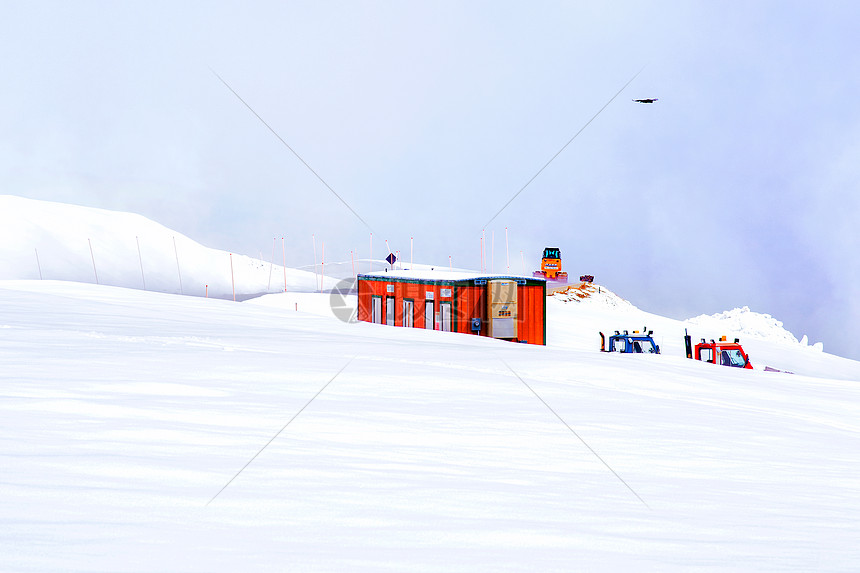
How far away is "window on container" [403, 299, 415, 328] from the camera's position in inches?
805

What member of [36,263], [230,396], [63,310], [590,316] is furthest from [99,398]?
[36,263]

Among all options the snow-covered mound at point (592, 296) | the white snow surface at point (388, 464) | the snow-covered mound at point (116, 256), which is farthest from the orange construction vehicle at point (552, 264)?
the snow-covered mound at point (116, 256)

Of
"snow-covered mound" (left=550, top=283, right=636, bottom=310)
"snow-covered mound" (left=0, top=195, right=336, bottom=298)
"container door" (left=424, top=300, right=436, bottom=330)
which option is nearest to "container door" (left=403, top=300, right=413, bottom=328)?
"container door" (left=424, top=300, right=436, bottom=330)

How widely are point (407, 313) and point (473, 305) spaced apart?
2263 mm

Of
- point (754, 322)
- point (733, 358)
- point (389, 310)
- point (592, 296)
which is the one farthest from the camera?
point (754, 322)

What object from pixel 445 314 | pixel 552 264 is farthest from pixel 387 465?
pixel 552 264

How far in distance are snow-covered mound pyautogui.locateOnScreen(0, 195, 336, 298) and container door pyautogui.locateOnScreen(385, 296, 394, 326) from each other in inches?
1569

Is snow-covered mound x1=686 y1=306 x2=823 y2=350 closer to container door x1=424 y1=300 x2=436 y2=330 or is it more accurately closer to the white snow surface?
container door x1=424 y1=300 x2=436 y2=330

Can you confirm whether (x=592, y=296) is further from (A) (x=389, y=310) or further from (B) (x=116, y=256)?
(B) (x=116, y=256)

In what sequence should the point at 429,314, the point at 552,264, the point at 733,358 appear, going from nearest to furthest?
the point at 733,358
the point at 429,314
the point at 552,264

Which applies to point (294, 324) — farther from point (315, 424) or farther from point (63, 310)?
point (315, 424)

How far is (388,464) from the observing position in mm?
4375

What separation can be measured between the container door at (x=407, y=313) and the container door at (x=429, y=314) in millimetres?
659

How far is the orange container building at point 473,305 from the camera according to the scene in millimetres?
19625
